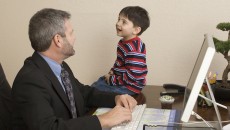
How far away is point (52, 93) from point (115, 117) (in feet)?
1.01

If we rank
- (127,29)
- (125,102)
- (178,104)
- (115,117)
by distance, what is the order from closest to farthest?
(115,117) < (125,102) < (178,104) < (127,29)

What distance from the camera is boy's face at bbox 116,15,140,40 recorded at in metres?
2.00

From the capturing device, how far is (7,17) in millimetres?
2934

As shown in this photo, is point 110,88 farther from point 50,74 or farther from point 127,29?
point 50,74

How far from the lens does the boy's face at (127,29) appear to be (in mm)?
2000

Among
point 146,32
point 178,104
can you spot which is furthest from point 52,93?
point 146,32

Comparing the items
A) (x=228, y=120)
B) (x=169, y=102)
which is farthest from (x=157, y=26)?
(x=228, y=120)

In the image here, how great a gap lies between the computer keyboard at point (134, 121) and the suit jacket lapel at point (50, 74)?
0.29 m

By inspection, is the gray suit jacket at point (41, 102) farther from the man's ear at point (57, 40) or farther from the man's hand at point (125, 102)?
the man's hand at point (125, 102)

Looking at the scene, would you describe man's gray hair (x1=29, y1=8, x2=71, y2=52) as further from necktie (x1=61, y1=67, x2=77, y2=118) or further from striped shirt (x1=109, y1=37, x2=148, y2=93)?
striped shirt (x1=109, y1=37, x2=148, y2=93)

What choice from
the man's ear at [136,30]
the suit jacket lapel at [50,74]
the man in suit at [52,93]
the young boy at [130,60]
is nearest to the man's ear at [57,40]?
the man in suit at [52,93]

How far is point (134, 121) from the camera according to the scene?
149 centimetres

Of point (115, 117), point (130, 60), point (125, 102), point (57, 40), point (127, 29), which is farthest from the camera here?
point (127, 29)

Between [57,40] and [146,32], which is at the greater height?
[57,40]
